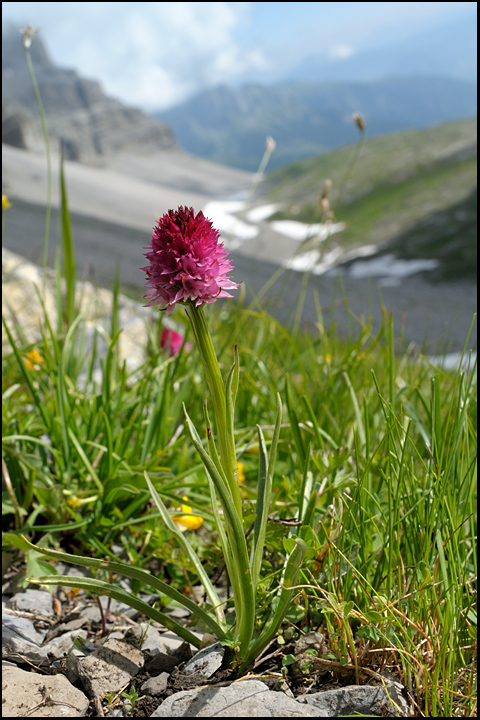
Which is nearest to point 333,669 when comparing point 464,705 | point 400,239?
point 464,705

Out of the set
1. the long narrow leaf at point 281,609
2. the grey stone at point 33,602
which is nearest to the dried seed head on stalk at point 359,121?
the long narrow leaf at point 281,609

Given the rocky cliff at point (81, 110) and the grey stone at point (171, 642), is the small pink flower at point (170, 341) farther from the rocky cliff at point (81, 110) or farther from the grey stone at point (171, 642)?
the rocky cliff at point (81, 110)

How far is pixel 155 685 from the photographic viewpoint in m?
1.29

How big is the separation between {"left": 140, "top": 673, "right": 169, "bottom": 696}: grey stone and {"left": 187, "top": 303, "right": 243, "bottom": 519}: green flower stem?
49cm

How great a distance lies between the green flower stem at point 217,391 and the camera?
3.68ft

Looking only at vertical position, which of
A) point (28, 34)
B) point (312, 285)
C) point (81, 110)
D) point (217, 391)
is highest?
point (81, 110)

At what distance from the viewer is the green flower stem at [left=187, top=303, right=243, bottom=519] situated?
3.68ft

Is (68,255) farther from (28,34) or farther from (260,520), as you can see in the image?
(260,520)

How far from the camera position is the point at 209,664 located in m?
1.30

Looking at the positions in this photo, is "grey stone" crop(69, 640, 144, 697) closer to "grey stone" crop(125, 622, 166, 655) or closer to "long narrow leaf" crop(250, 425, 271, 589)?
"grey stone" crop(125, 622, 166, 655)

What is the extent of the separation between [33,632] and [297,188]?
347ft

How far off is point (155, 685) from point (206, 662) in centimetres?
14

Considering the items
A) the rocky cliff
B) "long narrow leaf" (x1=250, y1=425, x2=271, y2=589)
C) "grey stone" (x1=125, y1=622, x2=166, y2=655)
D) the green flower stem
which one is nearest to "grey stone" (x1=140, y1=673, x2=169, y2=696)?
"grey stone" (x1=125, y1=622, x2=166, y2=655)

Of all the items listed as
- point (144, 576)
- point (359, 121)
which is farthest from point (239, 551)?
point (359, 121)
